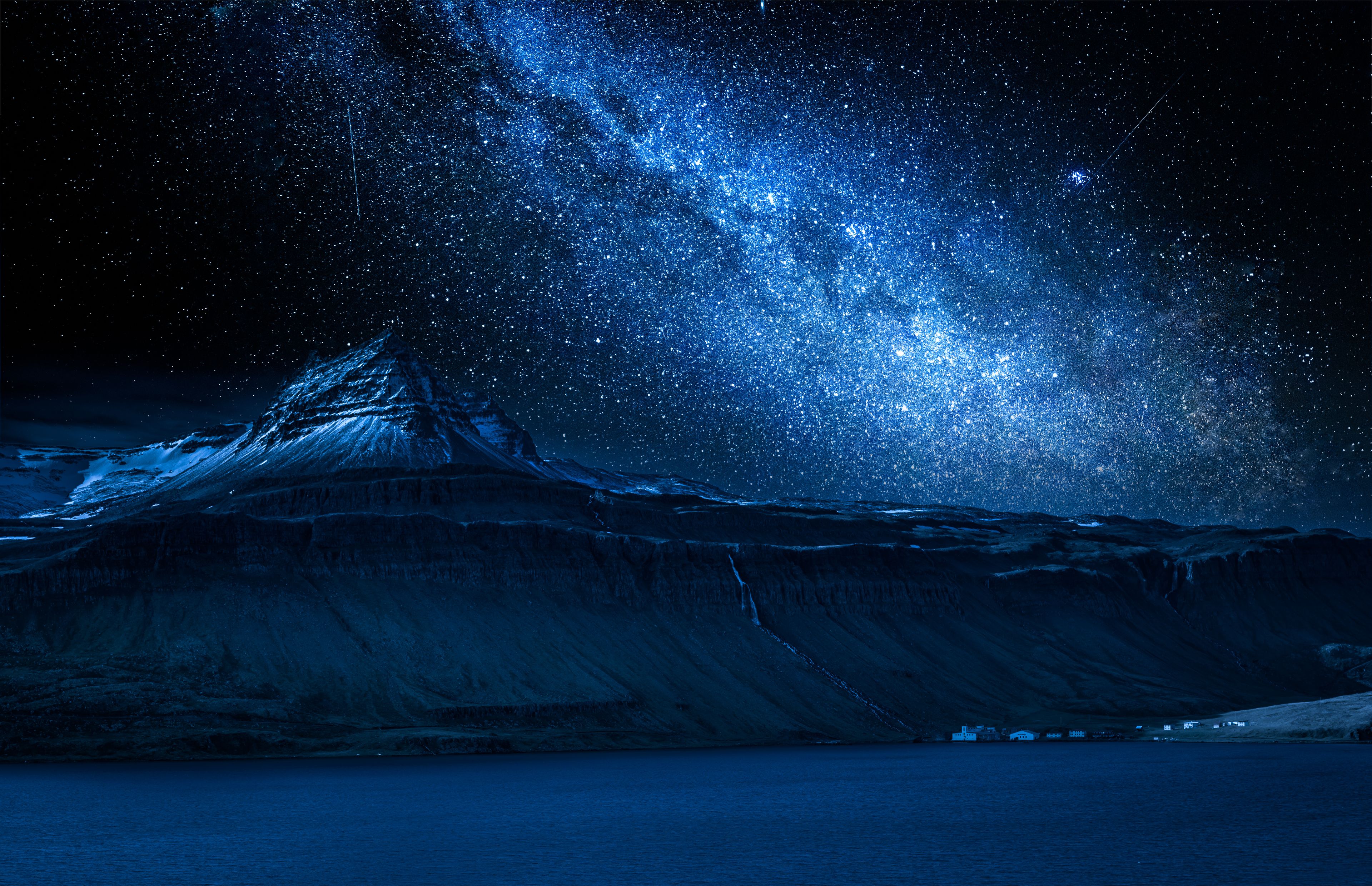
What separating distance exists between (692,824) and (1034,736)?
119834 millimetres

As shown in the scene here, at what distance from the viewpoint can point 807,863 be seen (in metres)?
56.9

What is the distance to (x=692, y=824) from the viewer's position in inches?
2869

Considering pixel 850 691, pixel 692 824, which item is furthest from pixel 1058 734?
pixel 692 824

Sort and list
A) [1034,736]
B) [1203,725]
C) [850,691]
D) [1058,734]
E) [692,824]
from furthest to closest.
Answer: [850,691] < [1034,736] < [1058,734] < [1203,725] < [692,824]

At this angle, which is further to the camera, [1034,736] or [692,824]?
[1034,736]

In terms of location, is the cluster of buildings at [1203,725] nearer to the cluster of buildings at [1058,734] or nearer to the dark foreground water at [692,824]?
the cluster of buildings at [1058,734]

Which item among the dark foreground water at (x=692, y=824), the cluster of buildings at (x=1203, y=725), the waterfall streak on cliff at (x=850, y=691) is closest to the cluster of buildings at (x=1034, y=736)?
the cluster of buildings at (x=1203, y=725)

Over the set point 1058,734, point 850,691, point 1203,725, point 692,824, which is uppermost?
point 1203,725

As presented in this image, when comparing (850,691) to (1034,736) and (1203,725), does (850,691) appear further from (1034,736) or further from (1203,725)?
(1203,725)

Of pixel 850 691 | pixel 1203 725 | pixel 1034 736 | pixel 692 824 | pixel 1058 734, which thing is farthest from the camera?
pixel 850 691

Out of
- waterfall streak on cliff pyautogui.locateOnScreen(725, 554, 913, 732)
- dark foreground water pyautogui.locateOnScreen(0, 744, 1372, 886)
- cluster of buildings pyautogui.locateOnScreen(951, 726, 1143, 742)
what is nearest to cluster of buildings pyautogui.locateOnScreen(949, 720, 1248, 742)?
cluster of buildings pyautogui.locateOnScreen(951, 726, 1143, 742)

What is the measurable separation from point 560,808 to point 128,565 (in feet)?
365

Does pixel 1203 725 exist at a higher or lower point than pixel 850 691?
higher

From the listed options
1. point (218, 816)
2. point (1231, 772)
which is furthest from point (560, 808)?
point (1231, 772)
